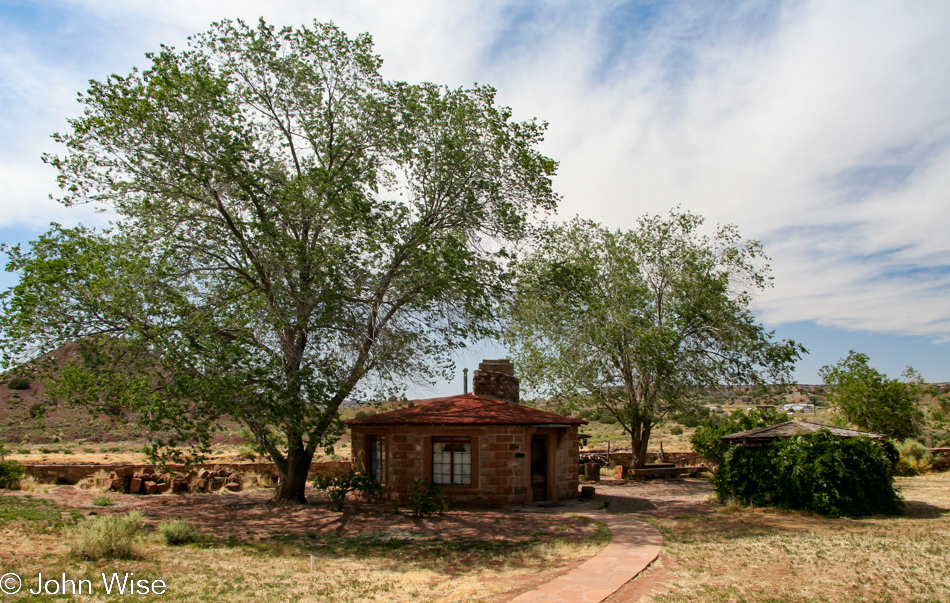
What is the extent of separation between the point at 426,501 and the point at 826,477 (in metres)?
9.18

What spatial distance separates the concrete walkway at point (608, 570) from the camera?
7.64 metres

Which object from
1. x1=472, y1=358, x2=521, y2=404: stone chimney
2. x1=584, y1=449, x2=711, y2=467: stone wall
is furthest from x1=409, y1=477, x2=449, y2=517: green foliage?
x1=584, y1=449, x2=711, y2=467: stone wall

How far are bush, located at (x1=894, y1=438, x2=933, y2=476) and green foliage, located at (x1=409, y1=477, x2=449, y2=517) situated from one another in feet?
57.3

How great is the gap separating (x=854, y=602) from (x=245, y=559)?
858 cm

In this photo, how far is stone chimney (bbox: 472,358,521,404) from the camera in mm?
19812

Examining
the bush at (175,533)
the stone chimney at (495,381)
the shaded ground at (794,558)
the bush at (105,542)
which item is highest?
the stone chimney at (495,381)

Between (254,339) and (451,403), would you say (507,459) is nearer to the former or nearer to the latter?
(451,403)

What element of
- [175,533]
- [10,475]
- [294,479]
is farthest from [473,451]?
[10,475]

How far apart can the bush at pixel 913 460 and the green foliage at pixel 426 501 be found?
17465mm

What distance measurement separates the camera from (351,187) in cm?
1440

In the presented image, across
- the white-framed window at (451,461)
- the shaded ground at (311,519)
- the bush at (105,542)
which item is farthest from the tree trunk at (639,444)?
the bush at (105,542)

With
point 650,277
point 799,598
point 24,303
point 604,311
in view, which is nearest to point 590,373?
point 604,311

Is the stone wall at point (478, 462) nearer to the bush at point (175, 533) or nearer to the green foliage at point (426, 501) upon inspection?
the green foliage at point (426, 501)

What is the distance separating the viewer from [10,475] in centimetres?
1562
